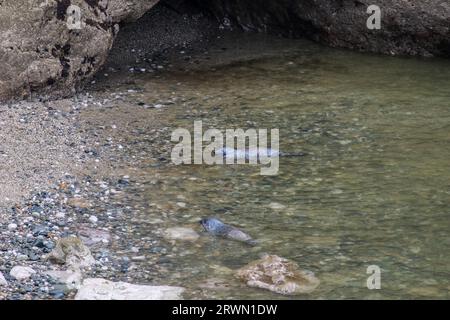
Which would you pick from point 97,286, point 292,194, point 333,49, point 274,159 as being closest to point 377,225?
point 292,194

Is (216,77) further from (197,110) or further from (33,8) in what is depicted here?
(33,8)

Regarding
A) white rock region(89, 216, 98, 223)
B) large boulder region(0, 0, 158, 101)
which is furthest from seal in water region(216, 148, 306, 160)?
large boulder region(0, 0, 158, 101)

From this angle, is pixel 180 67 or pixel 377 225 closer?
pixel 377 225

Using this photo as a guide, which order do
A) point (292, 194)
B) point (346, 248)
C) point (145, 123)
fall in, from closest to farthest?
point (346, 248), point (292, 194), point (145, 123)

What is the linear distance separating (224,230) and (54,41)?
96.4 inches

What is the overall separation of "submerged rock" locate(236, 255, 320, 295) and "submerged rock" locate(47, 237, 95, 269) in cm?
66

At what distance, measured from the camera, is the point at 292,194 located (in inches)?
181

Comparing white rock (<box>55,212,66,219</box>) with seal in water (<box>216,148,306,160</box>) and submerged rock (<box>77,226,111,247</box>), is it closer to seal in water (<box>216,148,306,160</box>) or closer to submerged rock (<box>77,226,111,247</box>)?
submerged rock (<box>77,226,111,247</box>)

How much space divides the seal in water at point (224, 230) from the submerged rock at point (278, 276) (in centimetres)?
30

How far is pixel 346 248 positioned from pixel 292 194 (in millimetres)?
710

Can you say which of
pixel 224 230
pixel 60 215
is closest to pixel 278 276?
pixel 224 230

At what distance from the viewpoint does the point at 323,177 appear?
480 centimetres

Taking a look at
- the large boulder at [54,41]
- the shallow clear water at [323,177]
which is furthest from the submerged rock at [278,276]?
the large boulder at [54,41]

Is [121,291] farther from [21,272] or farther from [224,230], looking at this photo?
[224,230]
